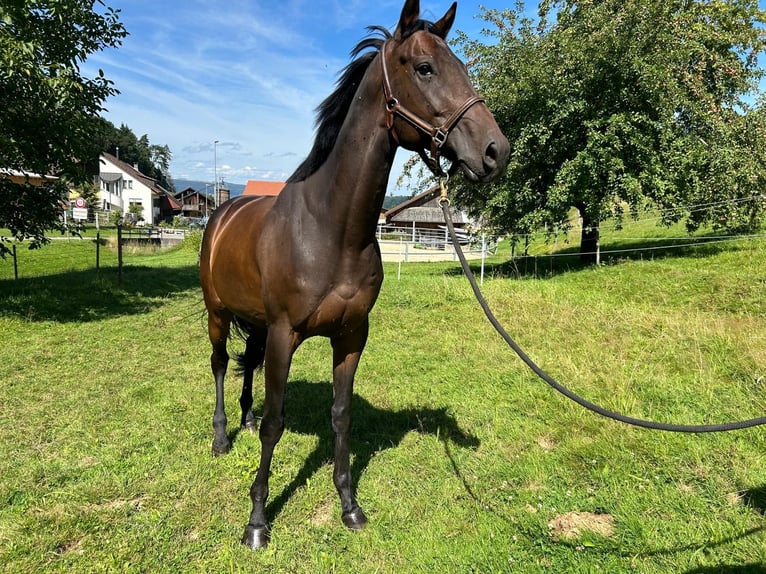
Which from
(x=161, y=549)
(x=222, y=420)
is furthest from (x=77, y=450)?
(x=161, y=549)

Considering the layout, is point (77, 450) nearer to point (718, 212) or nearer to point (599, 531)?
point (599, 531)

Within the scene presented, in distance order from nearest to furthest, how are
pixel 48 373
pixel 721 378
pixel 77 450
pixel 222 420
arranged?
pixel 77 450 < pixel 222 420 < pixel 721 378 < pixel 48 373

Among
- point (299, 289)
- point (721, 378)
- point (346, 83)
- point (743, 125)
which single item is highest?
point (743, 125)

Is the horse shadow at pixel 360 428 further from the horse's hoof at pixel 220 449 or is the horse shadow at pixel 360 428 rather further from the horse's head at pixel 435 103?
the horse's head at pixel 435 103

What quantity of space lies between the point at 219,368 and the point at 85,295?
7.89 m

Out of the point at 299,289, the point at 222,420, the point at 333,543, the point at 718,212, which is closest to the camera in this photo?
the point at 299,289

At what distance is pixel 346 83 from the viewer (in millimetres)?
2609

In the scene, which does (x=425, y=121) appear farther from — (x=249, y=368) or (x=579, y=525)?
(x=249, y=368)

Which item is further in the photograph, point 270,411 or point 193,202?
point 193,202

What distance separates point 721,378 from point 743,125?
10156 millimetres

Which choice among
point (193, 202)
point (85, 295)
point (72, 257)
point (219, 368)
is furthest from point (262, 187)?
point (219, 368)

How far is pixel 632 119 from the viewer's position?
405 inches

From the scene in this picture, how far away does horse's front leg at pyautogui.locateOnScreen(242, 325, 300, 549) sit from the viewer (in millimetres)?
2725

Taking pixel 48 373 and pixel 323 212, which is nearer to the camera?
pixel 323 212
